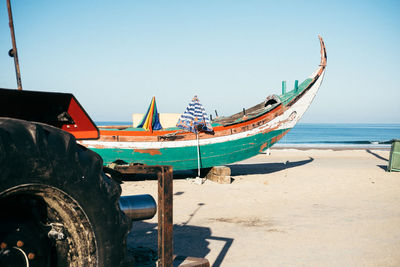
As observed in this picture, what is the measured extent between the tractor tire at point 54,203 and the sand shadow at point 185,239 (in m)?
1.67

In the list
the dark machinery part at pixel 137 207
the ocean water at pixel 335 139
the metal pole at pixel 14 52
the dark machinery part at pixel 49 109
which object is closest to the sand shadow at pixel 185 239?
the dark machinery part at pixel 137 207

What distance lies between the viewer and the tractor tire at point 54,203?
5.65 ft

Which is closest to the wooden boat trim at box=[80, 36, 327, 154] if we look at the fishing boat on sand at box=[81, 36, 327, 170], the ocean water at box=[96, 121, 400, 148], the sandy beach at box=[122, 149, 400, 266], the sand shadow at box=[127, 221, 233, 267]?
the fishing boat on sand at box=[81, 36, 327, 170]

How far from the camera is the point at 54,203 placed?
1.99 m

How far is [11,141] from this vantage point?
1681 millimetres

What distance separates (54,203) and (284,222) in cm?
487

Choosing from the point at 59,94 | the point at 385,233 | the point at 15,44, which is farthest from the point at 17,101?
the point at 385,233

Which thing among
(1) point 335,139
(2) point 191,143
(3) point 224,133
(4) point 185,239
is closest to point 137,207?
(4) point 185,239

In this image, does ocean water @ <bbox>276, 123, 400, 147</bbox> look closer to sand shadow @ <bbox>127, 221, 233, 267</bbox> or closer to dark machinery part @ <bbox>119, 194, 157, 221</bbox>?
sand shadow @ <bbox>127, 221, 233, 267</bbox>

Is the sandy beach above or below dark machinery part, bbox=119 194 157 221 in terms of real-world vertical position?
below

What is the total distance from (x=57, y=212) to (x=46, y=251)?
23 cm

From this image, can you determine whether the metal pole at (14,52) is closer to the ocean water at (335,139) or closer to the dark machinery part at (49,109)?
the dark machinery part at (49,109)

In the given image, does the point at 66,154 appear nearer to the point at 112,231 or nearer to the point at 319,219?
the point at 112,231

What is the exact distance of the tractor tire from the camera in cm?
172
